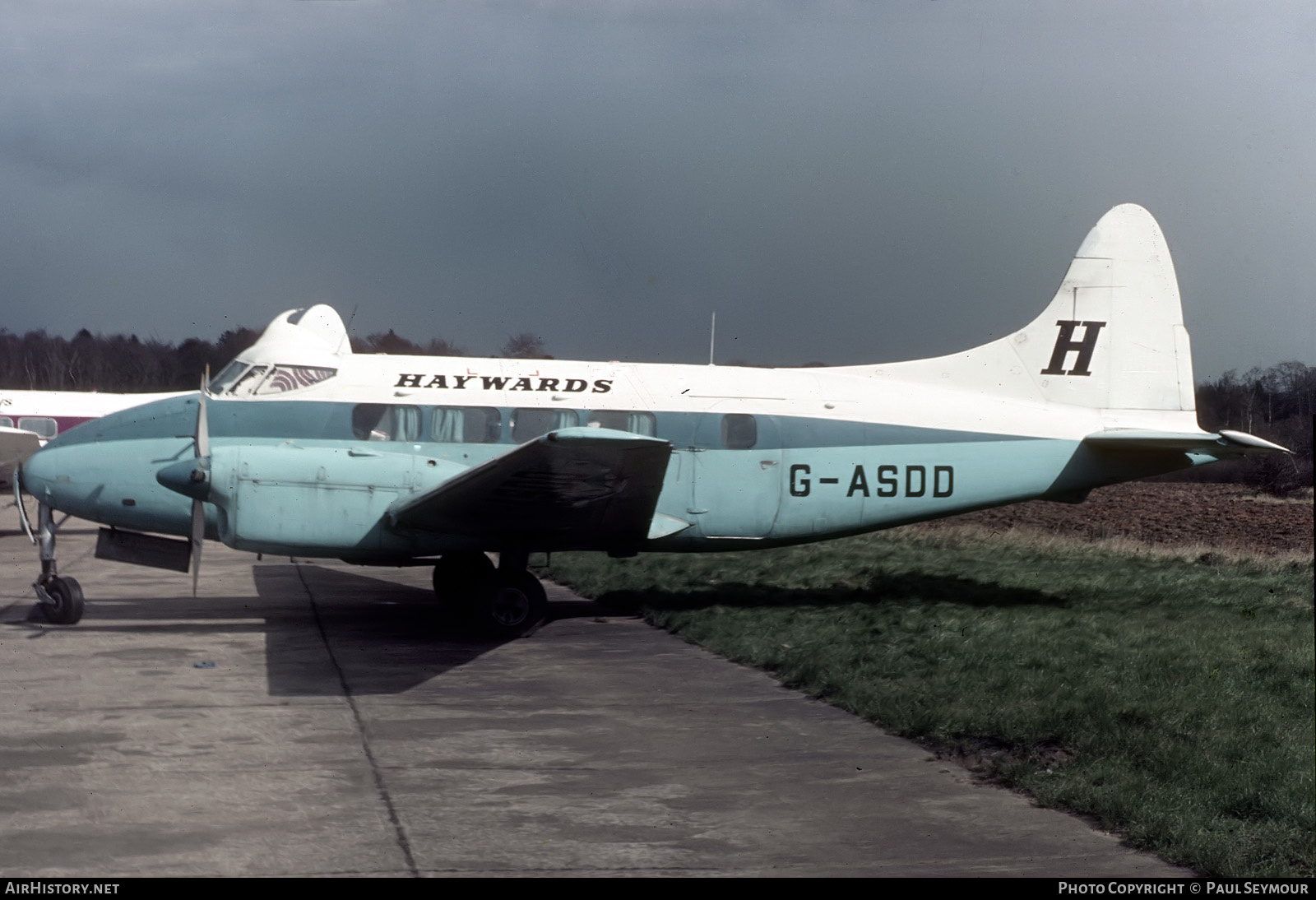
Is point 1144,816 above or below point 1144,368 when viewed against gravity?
below

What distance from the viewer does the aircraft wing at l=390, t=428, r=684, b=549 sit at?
31.4ft

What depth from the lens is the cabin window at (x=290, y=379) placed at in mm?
12242

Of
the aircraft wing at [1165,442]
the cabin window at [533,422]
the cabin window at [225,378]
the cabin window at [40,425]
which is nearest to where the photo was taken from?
the cabin window at [225,378]

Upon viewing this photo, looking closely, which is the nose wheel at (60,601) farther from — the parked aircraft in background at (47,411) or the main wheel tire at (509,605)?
the parked aircraft in background at (47,411)

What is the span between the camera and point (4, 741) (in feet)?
24.2

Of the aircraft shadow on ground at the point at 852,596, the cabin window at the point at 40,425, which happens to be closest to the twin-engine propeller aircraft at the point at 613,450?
the aircraft shadow on ground at the point at 852,596

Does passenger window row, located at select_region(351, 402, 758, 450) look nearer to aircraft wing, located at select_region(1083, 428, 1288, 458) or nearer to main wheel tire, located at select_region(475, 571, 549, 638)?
main wheel tire, located at select_region(475, 571, 549, 638)

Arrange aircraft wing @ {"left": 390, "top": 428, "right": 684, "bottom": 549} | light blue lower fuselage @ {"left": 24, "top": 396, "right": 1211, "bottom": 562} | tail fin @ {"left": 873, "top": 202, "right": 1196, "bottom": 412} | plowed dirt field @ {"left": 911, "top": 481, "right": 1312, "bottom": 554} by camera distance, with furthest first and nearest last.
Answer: plowed dirt field @ {"left": 911, "top": 481, "right": 1312, "bottom": 554}
tail fin @ {"left": 873, "top": 202, "right": 1196, "bottom": 412}
light blue lower fuselage @ {"left": 24, "top": 396, "right": 1211, "bottom": 562}
aircraft wing @ {"left": 390, "top": 428, "right": 684, "bottom": 549}

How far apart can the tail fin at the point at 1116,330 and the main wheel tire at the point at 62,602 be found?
11.1m

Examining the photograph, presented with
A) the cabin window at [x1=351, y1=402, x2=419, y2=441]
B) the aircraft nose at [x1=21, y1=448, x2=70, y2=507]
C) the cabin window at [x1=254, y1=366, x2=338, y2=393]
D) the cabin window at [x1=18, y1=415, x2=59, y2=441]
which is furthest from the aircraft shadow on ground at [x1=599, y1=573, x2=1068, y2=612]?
the cabin window at [x1=18, y1=415, x2=59, y2=441]

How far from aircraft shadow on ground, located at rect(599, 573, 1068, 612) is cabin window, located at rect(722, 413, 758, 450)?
78.3 inches

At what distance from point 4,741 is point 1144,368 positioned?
501 inches

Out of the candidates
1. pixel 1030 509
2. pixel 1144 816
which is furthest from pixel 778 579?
pixel 1030 509

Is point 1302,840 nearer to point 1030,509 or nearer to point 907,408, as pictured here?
point 907,408
